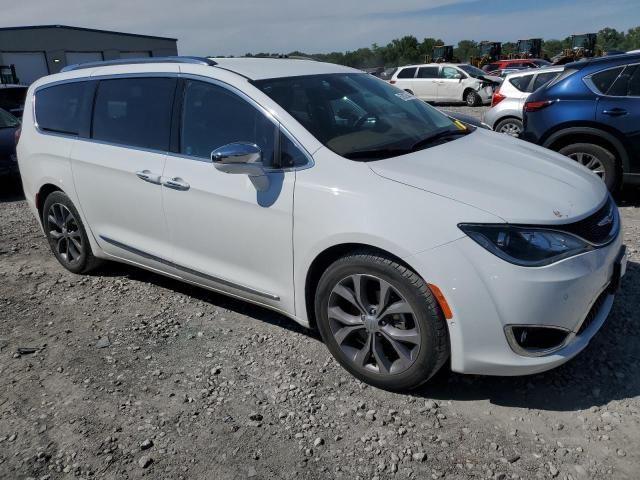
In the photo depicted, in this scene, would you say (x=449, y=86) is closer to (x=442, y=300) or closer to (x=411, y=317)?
(x=411, y=317)

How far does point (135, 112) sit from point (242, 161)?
4.40 ft

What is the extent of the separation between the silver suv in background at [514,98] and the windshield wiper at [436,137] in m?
6.01

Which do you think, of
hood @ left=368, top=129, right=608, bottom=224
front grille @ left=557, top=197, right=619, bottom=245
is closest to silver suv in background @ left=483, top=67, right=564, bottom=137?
hood @ left=368, top=129, right=608, bottom=224

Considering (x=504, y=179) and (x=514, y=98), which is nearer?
(x=504, y=179)

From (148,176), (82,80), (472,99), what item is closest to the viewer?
(148,176)

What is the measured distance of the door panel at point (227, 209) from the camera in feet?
10.1

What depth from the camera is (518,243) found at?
8.21 ft

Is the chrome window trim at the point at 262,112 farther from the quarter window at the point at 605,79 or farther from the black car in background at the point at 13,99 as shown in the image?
the black car in background at the point at 13,99

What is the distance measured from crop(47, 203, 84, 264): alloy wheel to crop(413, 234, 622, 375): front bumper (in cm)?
324

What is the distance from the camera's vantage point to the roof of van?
3432 millimetres

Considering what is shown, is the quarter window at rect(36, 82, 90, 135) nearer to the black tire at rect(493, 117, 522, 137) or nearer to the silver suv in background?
the black tire at rect(493, 117, 522, 137)

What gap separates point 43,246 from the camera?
18.7 ft

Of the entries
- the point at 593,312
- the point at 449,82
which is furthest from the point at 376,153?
the point at 449,82

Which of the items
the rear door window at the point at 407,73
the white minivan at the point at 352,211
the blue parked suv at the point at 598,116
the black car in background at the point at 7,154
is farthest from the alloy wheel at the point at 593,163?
the rear door window at the point at 407,73
